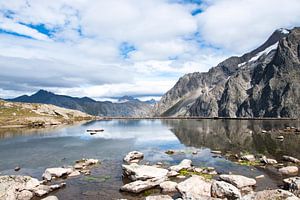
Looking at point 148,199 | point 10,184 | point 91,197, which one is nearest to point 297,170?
point 148,199

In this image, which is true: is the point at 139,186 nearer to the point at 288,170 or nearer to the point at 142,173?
the point at 142,173

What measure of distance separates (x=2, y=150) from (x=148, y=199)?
66629mm

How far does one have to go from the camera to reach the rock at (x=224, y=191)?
35.6 m

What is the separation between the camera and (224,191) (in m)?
36.2

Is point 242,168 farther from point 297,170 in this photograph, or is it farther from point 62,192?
point 62,192

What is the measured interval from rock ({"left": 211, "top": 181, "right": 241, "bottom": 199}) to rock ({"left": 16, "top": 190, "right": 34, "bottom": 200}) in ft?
78.6

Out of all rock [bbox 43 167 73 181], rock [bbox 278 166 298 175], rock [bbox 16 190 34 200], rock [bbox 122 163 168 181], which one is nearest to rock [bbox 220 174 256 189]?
rock [bbox 122 163 168 181]

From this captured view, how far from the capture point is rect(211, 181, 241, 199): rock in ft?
117

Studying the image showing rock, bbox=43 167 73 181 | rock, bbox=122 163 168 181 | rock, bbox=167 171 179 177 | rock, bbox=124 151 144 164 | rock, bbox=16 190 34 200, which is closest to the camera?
rock, bbox=16 190 34 200

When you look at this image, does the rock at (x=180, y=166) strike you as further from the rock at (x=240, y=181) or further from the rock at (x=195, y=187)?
the rock at (x=195, y=187)

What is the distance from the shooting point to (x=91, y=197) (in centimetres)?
3897

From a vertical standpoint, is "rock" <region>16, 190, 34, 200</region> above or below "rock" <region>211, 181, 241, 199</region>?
below

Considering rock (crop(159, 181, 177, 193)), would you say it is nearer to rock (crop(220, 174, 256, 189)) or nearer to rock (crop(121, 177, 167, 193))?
rock (crop(121, 177, 167, 193))

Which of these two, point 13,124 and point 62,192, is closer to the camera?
point 62,192
